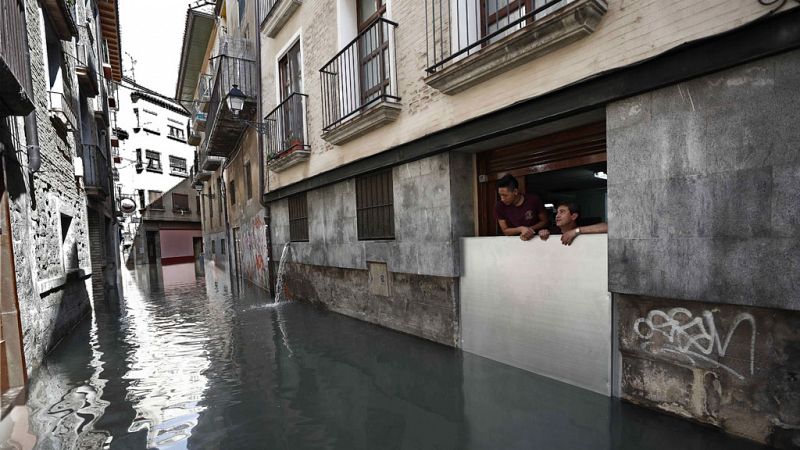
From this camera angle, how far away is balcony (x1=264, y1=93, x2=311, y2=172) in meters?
8.20

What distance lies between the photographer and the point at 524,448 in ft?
9.09

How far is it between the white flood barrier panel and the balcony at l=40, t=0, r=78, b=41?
8609 mm

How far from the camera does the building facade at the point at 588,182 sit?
2537mm

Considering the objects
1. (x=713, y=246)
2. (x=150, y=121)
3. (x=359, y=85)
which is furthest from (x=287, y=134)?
(x=150, y=121)

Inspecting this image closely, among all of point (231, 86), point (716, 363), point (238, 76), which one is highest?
point (238, 76)

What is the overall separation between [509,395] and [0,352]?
5353 millimetres

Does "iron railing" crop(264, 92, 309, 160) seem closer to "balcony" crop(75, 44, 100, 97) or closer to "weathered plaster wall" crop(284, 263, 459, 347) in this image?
"weathered plaster wall" crop(284, 263, 459, 347)

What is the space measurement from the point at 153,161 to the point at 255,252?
25.2 m

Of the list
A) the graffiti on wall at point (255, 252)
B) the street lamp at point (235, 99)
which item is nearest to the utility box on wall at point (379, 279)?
the street lamp at point (235, 99)

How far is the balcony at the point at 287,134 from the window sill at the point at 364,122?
1.39 meters

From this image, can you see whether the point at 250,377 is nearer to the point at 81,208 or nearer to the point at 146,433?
the point at 146,433

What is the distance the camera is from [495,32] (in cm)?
385

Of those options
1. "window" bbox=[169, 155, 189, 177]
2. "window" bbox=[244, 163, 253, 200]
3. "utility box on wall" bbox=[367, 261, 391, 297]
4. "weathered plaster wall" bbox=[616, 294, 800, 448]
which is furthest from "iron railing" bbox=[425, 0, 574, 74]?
"window" bbox=[169, 155, 189, 177]

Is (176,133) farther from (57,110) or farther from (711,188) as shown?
(711,188)
